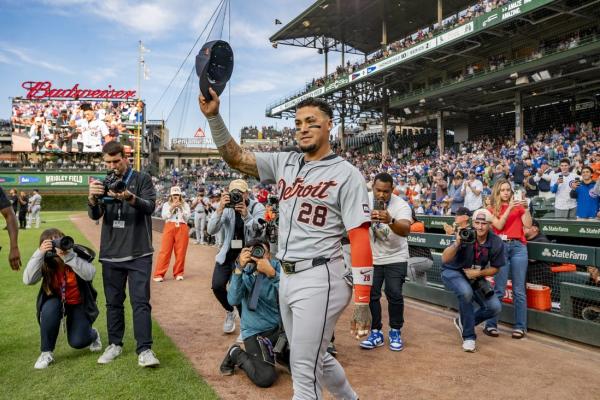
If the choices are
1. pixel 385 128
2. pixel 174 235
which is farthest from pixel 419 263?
pixel 385 128

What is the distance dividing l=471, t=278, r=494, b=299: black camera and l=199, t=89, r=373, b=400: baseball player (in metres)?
2.80

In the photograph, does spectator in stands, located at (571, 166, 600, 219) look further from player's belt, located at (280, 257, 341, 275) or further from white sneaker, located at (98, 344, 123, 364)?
white sneaker, located at (98, 344, 123, 364)

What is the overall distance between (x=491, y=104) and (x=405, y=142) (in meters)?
6.31

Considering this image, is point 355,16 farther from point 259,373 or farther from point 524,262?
point 259,373

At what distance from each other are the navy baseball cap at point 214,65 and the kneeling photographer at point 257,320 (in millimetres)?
1613

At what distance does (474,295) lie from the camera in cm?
512

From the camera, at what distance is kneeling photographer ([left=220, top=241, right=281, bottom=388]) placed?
394 centimetres

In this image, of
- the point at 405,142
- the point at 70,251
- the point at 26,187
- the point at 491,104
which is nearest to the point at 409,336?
the point at 70,251

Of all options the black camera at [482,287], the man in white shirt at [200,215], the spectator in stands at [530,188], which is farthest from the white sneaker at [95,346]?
the spectator in stands at [530,188]

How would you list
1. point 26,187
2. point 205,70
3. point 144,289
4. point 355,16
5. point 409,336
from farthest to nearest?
point 26,187 < point 355,16 < point 409,336 < point 144,289 < point 205,70

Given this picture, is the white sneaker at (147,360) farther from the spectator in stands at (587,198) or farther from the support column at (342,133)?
the support column at (342,133)

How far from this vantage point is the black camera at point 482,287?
200 inches

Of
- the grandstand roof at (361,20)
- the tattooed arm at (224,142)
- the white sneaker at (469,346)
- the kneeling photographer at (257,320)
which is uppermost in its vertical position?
the grandstand roof at (361,20)

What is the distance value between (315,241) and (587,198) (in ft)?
24.5
